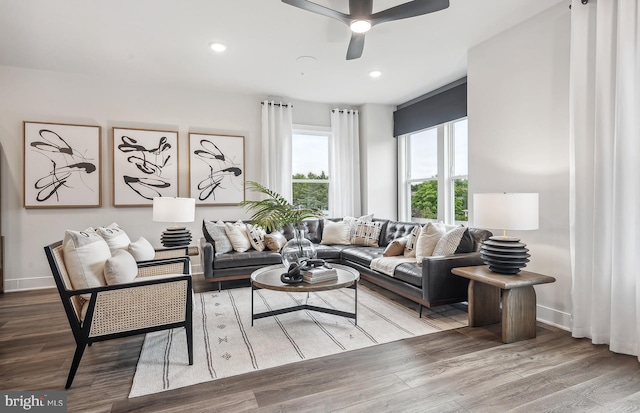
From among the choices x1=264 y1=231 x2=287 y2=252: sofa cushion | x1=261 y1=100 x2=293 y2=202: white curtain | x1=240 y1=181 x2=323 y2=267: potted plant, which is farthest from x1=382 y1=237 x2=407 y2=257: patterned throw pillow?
x1=261 y1=100 x2=293 y2=202: white curtain

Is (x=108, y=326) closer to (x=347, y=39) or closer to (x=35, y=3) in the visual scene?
(x=35, y=3)

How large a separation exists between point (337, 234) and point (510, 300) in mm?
2712

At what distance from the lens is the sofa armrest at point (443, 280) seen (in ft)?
9.91

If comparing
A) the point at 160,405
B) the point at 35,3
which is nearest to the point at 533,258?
the point at 160,405

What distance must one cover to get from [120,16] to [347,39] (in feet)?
7.06

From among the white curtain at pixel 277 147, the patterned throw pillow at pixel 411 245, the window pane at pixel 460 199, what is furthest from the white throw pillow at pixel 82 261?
the window pane at pixel 460 199

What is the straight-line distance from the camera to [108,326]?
2.13 meters

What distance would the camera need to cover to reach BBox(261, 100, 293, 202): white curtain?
5.30m

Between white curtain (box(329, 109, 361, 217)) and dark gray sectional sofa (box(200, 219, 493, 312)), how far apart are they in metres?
0.72

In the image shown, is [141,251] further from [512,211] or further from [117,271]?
[512,211]

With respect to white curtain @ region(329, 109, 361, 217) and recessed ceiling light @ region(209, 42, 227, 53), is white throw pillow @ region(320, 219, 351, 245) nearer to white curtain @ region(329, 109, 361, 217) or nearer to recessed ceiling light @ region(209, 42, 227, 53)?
white curtain @ region(329, 109, 361, 217)

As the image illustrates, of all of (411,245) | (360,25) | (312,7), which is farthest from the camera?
(411,245)

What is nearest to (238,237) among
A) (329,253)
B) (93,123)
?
(329,253)

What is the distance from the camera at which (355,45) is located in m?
3.06
